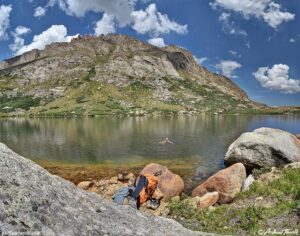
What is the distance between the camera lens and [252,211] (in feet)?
64.5

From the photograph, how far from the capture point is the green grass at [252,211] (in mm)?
18094

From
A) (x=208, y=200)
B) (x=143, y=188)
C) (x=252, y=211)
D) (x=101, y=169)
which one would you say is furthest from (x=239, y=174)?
(x=101, y=169)

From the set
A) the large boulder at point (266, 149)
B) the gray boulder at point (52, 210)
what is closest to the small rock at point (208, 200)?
the large boulder at point (266, 149)

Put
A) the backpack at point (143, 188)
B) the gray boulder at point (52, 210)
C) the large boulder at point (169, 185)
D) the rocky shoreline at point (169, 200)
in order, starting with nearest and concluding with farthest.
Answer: the gray boulder at point (52, 210), the rocky shoreline at point (169, 200), the backpack at point (143, 188), the large boulder at point (169, 185)

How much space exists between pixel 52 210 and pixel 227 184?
2452 cm

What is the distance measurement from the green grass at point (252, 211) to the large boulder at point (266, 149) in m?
9.06

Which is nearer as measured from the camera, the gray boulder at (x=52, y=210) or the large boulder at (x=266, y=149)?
the gray boulder at (x=52, y=210)

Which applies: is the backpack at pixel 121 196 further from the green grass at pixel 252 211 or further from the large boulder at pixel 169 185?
the large boulder at pixel 169 185

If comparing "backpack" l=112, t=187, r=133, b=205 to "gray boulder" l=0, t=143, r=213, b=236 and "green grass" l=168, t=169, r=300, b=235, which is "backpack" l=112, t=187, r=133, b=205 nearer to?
"green grass" l=168, t=169, r=300, b=235

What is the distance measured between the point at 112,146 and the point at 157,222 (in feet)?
236

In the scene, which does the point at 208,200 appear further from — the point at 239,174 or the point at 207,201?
the point at 239,174

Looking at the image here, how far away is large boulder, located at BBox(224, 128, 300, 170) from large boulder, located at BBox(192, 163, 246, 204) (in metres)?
9.05

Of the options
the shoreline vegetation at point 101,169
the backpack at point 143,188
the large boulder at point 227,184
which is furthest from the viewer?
the shoreline vegetation at point 101,169

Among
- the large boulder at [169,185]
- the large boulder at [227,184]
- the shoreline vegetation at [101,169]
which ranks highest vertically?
→ the large boulder at [227,184]
